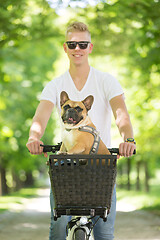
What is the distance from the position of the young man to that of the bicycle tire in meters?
0.50

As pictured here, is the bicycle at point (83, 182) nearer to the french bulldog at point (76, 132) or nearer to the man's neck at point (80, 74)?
the french bulldog at point (76, 132)

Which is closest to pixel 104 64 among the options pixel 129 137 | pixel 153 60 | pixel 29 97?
pixel 29 97

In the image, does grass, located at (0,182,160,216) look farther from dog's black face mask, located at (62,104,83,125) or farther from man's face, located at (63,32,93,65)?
dog's black face mask, located at (62,104,83,125)

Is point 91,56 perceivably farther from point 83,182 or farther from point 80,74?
point 83,182

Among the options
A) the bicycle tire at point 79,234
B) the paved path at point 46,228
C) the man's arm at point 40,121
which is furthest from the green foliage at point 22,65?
the bicycle tire at point 79,234

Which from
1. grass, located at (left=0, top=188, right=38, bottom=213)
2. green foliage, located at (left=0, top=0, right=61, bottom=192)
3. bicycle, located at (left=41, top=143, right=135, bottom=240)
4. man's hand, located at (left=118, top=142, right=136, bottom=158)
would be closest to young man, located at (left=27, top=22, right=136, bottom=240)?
man's hand, located at (left=118, top=142, right=136, bottom=158)

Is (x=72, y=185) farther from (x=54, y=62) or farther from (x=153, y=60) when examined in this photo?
(x=54, y=62)

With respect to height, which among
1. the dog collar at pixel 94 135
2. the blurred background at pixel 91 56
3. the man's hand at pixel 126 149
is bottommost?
the man's hand at pixel 126 149

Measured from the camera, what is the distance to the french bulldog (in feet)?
10.5

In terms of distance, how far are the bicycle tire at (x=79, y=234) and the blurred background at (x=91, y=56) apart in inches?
235

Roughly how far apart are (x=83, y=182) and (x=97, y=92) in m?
1.07

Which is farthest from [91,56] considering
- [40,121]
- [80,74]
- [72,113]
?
[72,113]

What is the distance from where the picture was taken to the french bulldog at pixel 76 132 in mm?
3193

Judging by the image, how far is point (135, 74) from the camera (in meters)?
16.1
